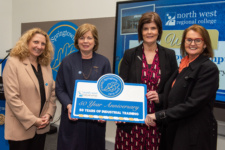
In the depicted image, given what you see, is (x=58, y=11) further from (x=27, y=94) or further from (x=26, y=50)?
(x=27, y=94)

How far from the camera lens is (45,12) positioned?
4.54 metres

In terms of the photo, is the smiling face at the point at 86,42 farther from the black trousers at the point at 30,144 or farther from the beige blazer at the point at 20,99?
the black trousers at the point at 30,144

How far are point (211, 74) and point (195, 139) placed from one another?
0.49 metres

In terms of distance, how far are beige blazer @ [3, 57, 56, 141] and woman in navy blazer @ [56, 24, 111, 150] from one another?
0.94ft

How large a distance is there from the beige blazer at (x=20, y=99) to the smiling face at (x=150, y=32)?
1199 mm

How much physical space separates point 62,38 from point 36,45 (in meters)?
1.94

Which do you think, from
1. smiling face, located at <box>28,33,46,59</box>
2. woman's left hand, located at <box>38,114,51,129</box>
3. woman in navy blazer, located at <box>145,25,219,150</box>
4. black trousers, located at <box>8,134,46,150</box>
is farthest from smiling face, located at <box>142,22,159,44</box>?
black trousers, located at <box>8,134,46,150</box>

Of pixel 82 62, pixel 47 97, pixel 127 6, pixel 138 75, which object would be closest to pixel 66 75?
pixel 82 62

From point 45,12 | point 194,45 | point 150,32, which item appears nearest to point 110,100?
point 150,32

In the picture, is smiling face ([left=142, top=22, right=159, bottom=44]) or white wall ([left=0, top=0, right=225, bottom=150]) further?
white wall ([left=0, top=0, right=225, bottom=150])

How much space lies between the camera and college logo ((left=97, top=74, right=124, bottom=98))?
1866 mm

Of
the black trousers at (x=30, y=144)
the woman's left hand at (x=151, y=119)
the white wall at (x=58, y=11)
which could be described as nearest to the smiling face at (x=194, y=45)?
the woman's left hand at (x=151, y=119)

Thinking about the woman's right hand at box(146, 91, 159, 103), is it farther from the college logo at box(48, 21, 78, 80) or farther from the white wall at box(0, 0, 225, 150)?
the college logo at box(48, 21, 78, 80)

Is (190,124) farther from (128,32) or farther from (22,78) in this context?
(128,32)
